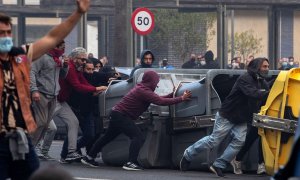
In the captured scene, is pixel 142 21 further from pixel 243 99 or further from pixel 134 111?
pixel 243 99

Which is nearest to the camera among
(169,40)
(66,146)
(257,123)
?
(257,123)

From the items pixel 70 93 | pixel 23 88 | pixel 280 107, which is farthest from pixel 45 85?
pixel 23 88

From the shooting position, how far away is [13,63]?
7.88 m

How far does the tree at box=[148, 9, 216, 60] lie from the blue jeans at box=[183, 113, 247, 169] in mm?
34989

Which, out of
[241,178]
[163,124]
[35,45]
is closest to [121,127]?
[163,124]

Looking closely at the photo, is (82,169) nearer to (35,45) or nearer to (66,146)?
(66,146)

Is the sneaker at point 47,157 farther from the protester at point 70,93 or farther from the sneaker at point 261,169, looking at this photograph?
the sneaker at point 261,169

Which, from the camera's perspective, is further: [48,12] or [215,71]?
[48,12]

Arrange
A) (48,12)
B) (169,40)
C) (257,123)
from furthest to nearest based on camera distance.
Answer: (169,40) < (48,12) < (257,123)

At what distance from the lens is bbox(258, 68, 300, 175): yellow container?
1331 cm

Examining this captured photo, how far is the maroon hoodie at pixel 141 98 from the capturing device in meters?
14.7

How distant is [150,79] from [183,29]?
3659 cm

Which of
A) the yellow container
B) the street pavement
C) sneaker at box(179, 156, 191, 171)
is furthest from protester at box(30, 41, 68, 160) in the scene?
the yellow container

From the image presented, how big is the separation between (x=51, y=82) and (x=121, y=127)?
1101mm
